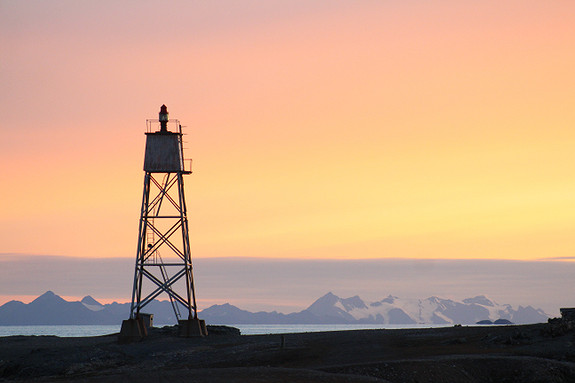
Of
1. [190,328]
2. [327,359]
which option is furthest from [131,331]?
[327,359]

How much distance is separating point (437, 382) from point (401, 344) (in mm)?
13544

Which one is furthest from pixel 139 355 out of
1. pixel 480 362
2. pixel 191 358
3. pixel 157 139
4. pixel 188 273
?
pixel 480 362

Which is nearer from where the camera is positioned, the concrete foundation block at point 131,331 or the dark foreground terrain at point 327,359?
the dark foreground terrain at point 327,359

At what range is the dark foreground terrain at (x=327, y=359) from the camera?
1636 inches

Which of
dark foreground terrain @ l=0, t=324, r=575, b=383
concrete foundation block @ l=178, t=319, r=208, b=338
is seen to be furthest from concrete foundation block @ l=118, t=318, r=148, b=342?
concrete foundation block @ l=178, t=319, r=208, b=338

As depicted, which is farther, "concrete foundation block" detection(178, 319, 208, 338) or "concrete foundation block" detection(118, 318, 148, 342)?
"concrete foundation block" detection(178, 319, 208, 338)

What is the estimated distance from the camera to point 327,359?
49.6 metres

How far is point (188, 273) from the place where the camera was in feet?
236

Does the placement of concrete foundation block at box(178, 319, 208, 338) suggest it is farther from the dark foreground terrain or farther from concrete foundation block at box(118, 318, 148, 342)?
concrete foundation block at box(118, 318, 148, 342)

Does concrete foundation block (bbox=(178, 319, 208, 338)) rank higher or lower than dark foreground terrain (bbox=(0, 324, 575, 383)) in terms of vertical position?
higher

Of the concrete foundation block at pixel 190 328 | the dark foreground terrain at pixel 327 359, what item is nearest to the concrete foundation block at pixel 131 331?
the dark foreground terrain at pixel 327 359

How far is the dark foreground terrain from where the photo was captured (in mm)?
41562

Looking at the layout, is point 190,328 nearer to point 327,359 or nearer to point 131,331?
point 131,331

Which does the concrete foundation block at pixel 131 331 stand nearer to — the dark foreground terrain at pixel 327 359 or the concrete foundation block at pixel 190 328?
the dark foreground terrain at pixel 327 359
